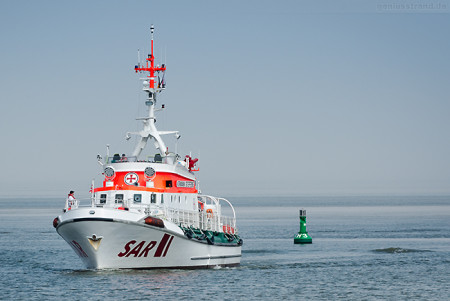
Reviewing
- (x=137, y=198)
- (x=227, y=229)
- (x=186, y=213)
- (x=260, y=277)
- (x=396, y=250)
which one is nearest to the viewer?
(x=137, y=198)

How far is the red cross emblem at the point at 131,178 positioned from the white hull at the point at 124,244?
4964mm

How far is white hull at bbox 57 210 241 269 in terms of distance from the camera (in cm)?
3909

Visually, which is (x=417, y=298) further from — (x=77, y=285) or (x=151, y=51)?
(x=151, y=51)

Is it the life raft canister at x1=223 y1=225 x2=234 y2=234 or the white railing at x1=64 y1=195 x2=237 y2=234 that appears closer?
the white railing at x1=64 y1=195 x2=237 y2=234

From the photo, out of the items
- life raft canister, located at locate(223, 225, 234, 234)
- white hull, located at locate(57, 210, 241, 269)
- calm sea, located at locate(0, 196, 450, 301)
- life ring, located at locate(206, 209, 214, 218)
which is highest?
life ring, located at locate(206, 209, 214, 218)

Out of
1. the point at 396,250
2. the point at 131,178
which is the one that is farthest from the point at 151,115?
the point at 396,250

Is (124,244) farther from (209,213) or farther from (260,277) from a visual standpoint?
(209,213)

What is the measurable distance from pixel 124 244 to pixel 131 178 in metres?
5.41

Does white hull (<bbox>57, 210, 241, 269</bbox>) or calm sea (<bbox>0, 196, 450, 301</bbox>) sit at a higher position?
white hull (<bbox>57, 210, 241, 269</bbox>)

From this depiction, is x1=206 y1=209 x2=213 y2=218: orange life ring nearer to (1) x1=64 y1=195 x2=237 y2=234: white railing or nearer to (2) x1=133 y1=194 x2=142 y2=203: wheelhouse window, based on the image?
(1) x1=64 y1=195 x2=237 y2=234: white railing

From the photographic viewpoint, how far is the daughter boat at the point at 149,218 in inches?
1549

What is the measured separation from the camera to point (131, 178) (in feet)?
145

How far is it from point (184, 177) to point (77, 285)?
11638 mm

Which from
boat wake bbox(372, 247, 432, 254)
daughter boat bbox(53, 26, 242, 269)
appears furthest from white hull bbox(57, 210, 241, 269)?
boat wake bbox(372, 247, 432, 254)
